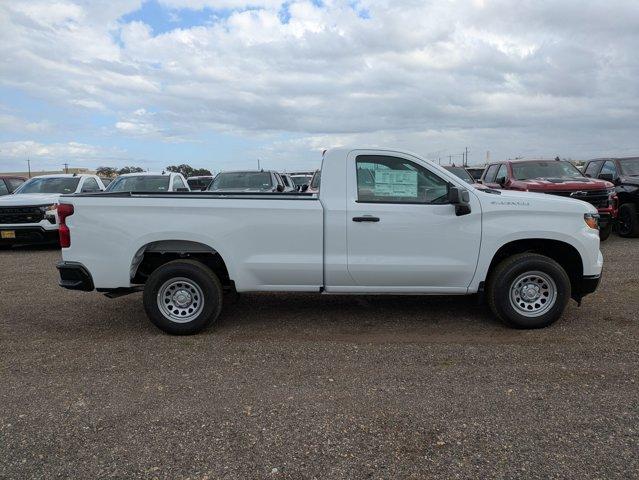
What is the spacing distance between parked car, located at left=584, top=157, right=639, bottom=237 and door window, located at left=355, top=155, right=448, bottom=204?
8807 mm

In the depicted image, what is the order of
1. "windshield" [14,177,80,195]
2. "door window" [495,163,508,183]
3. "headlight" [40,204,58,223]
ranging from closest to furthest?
"headlight" [40,204,58,223], "door window" [495,163,508,183], "windshield" [14,177,80,195]

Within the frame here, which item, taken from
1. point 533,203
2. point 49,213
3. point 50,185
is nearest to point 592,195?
point 533,203

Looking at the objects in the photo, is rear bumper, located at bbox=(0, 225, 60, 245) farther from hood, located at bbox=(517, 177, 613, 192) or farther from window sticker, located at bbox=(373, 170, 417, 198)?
hood, located at bbox=(517, 177, 613, 192)

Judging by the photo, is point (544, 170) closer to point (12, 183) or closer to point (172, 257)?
point (172, 257)

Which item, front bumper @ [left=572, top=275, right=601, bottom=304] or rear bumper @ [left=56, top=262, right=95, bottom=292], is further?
front bumper @ [left=572, top=275, right=601, bottom=304]

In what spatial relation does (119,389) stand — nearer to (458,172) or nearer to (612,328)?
(612,328)

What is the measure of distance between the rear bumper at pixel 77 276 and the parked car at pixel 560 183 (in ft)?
29.8

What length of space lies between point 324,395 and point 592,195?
930 cm

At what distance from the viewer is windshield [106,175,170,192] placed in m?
12.7

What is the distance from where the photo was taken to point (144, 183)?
13.0m

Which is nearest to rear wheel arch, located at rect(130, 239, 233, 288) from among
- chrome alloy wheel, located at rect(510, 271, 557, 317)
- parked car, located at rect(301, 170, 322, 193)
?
parked car, located at rect(301, 170, 322, 193)

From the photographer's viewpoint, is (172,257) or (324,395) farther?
(172,257)

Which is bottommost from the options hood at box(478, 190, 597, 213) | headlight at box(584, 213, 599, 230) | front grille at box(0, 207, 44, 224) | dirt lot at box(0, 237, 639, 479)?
dirt lot at box(0, 237, 639, 479)

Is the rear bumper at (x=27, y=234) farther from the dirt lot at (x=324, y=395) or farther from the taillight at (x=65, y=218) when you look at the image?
the taillight at (x=65, y=218)
